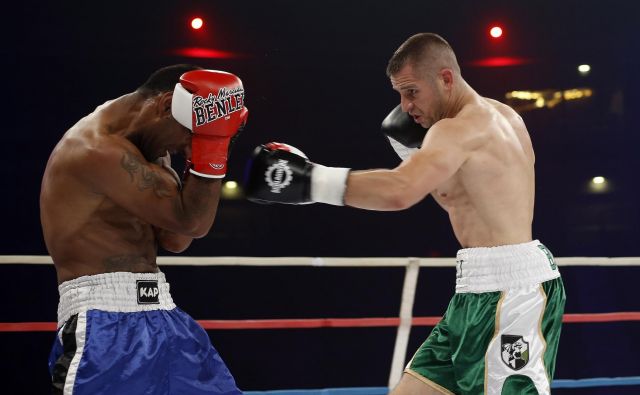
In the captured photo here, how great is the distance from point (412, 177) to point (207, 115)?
47 centimetres

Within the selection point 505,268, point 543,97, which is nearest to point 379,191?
point 505,268

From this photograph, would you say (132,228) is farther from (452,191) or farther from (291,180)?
(452,191)

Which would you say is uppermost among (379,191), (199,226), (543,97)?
(543,97)

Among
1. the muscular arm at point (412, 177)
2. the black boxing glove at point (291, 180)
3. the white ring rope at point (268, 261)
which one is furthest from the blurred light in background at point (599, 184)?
the black boxing glove at point (291, 180)

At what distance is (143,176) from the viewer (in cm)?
173

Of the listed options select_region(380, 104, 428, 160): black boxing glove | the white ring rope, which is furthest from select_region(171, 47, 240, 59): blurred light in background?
select_region(380, 104, 428, 160): black boxing glove

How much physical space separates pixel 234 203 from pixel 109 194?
5.79 metres

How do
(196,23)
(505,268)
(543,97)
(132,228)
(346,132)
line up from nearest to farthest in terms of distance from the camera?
(132,228) < (505,268) < (196,23) < (543,97) < (346,132)

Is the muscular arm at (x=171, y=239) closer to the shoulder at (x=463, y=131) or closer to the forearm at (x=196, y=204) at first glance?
the forearm at (x=196, y=204)

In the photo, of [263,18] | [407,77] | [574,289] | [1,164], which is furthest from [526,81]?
[407,77]

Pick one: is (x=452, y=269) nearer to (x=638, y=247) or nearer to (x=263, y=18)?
(x=638, y=247)

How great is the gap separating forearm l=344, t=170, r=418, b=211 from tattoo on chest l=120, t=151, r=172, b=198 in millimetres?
412

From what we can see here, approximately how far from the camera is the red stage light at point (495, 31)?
7.75 metres

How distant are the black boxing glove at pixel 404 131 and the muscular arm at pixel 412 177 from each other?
18.0 inches
